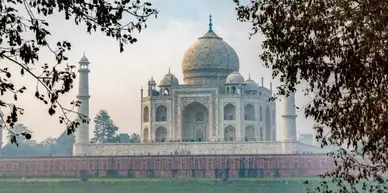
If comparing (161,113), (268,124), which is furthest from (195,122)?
(268,124)

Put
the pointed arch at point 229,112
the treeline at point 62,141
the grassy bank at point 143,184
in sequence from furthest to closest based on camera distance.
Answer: the treeline at point 62,141 → the pointed arch at point 229,112 → the grassy bank at point 143,184

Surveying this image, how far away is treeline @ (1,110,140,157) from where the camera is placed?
60.6m

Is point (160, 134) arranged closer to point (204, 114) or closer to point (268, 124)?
point (204, 114)

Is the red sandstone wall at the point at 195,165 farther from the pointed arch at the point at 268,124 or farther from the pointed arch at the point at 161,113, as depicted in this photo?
the pointed arch at the point at 268,124

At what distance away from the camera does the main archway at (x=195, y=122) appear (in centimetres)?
4256

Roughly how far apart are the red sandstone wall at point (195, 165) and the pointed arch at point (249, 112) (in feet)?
15.8

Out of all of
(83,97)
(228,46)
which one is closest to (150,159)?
(83,97)

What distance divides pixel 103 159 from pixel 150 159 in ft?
9.61

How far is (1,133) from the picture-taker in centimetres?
5300

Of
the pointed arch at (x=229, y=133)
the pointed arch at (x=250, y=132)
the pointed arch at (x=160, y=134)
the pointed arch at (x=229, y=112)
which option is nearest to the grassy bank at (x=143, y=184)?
the pointed arch at (x=160, y=134)

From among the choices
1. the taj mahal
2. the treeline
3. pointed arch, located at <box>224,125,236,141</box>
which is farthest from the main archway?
the treeline

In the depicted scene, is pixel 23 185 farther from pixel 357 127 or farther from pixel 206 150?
pixel 357 127

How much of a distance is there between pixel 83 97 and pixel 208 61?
8156 millimetres

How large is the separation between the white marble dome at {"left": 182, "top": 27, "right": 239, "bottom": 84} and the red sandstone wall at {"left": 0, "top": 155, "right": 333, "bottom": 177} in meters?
7.10
